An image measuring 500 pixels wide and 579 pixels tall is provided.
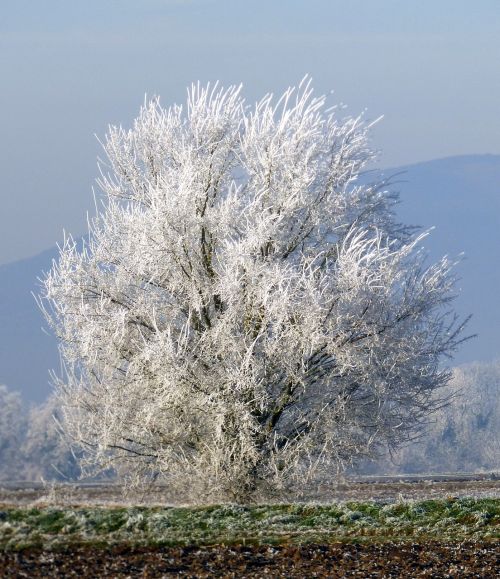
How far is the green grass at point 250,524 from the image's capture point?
16641 mm

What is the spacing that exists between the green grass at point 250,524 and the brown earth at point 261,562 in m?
0.50

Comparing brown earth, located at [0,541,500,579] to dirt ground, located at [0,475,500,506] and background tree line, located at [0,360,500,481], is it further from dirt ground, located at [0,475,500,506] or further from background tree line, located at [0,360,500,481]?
background tree line, located at [0,360,500,481]

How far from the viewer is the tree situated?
2239cm

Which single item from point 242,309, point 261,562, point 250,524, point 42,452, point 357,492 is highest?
point 42,452

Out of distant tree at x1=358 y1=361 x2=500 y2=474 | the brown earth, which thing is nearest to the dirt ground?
the brown earth

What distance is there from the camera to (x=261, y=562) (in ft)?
51.2

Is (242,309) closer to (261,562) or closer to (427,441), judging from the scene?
(261,562)

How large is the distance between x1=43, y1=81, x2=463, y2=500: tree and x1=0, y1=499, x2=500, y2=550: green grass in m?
3.49

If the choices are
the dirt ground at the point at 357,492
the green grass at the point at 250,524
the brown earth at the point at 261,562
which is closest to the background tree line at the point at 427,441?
the dirt ground at the point at 357,492

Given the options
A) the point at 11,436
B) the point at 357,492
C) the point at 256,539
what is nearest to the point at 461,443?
the point at 11,436

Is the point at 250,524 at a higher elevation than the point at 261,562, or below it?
higher

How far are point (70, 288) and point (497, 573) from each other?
463 inches

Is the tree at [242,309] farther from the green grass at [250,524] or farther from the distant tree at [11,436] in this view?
the distant tree at [11,436]

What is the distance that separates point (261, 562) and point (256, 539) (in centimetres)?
126
